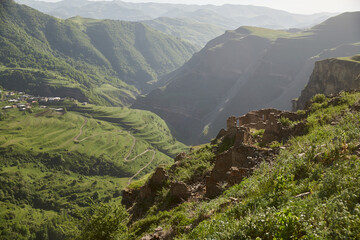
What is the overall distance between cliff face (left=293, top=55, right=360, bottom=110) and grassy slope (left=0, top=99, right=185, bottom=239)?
324 feet

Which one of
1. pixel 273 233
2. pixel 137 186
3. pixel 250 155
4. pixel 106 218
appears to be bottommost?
pixel 137 186

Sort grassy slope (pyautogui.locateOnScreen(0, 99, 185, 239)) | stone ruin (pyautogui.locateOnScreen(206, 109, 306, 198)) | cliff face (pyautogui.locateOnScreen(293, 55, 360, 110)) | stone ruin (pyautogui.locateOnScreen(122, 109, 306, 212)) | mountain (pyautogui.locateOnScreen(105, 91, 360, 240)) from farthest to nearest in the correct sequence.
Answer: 1. grassy slope (pyautogui.locateOnScreen(0, 99, 185, 239))
2. cliff face (pyautogui.locateOnScreen(293, 55, 360, 110))
3. stone ruin (pyautogui.locateOnScreen(122, 109, 306, 212))
4. stone ruin (pyautogui.locateOnScreen(206, 109, 306, 198))
5. mountain (pyautogui.locateOnScreen(105, 91, 360, 240))

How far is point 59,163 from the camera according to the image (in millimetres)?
150000

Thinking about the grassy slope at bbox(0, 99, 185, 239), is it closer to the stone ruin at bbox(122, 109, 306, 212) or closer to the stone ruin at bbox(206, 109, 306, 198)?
the stone ruin at bbox(122, 109, 306, 212)

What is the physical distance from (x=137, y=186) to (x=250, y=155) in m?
16.1

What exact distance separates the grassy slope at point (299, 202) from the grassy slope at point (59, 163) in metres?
110

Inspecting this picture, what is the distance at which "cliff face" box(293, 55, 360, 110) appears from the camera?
63931 mm

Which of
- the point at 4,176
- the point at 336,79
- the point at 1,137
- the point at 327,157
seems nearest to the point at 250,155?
the point at 327,157

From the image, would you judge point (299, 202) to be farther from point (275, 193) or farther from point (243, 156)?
Result: point (243, 156)

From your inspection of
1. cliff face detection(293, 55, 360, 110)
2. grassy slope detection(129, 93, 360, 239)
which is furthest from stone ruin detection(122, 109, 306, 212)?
cliff face detection(293, 55, 360, 110)

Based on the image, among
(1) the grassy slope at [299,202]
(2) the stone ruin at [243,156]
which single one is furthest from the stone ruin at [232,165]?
(1) the grassy slope at [299,202]

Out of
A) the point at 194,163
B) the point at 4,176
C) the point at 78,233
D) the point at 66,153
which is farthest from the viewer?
the point at 66,153

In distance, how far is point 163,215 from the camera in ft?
56.5

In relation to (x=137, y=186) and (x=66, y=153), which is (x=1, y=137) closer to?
(x=66, y=153)
